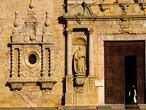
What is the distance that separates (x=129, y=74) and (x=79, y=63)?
338 cm

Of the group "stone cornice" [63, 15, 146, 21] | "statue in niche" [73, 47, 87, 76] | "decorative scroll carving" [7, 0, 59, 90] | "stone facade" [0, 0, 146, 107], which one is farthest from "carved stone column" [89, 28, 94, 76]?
"decorative scroll carving" [7, 0, 59, 90]

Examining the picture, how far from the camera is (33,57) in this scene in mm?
22391

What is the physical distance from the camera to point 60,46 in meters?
22.3

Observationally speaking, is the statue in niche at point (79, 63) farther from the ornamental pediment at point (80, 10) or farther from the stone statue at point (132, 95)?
the stone statue at point (132, 95)

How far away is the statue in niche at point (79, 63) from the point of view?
21891 millimetres

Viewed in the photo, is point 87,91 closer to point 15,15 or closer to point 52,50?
point 52,50

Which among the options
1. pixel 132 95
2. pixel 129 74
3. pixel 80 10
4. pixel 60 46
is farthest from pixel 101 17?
pixel 129 74

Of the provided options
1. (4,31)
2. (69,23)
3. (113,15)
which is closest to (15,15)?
(4,31)

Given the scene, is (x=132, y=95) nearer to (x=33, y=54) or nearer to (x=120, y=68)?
(x=120, y=68)

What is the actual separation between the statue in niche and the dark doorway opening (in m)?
1.78

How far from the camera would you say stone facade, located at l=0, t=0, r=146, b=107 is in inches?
864

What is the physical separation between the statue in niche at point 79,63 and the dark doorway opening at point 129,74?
1.78 m

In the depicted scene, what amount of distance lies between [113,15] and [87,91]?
3.06 metres

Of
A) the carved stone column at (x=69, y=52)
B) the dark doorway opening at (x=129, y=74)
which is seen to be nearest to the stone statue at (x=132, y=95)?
the dark doorway opening at (x=129, y=74)
